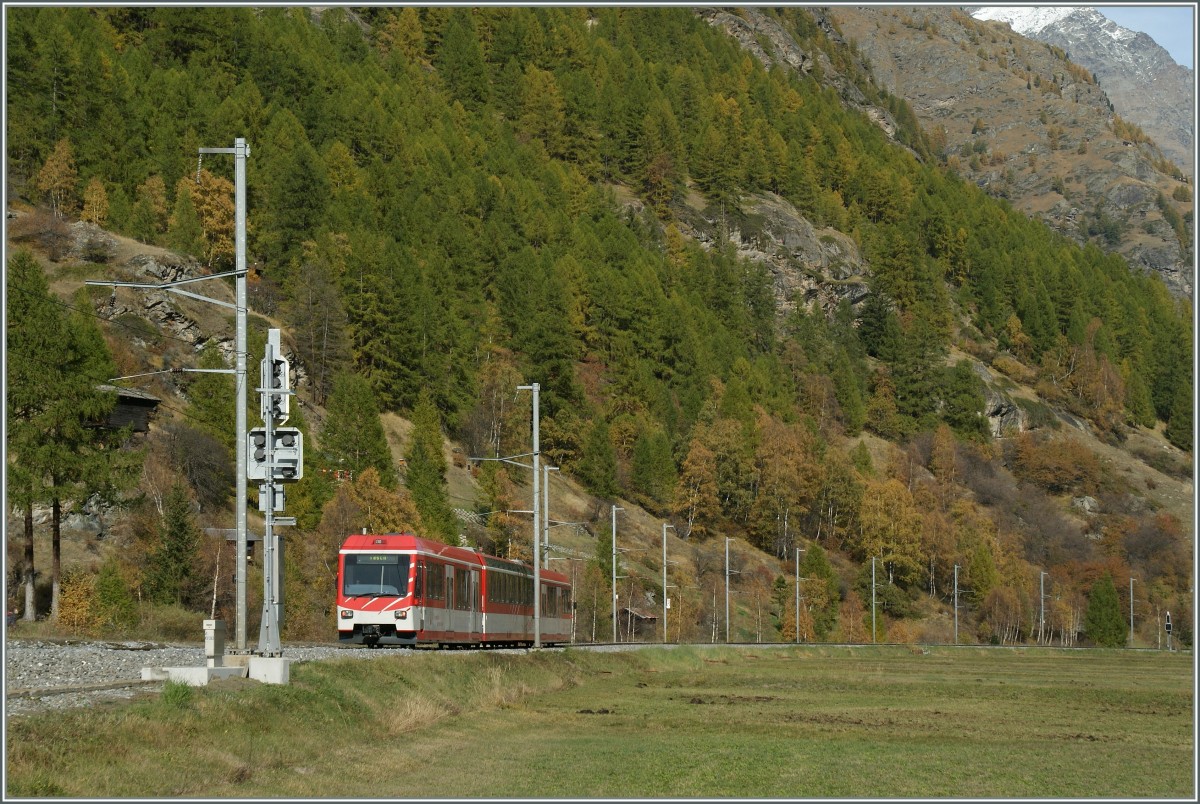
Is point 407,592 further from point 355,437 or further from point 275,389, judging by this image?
point 355,437

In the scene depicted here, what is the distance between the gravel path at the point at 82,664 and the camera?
A: 68.6 feet

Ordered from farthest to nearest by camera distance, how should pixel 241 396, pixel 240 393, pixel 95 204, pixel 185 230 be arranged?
pixel 95 204
pixel 185 230
pixel 241 396
pixel 240 393

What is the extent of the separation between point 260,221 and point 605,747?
121 meters

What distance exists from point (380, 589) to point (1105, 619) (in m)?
125

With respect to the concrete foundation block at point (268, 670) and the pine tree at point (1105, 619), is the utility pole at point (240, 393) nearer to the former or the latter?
the concrete foundation block at point (268, 670)

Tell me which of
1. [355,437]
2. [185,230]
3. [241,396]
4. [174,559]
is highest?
[185,230]

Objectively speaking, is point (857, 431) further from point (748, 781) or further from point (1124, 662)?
point (748, 781)

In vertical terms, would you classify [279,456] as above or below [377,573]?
above

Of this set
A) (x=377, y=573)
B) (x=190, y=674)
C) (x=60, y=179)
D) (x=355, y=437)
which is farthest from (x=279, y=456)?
(x=60, y=179)

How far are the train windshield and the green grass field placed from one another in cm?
359

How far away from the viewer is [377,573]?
43875 millimetres

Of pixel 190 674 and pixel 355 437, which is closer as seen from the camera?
pixel 190 674

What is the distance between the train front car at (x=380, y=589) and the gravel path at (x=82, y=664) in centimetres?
565

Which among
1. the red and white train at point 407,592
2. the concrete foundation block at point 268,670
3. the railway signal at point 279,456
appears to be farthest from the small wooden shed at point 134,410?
the concrete foundation block at point 268,670
